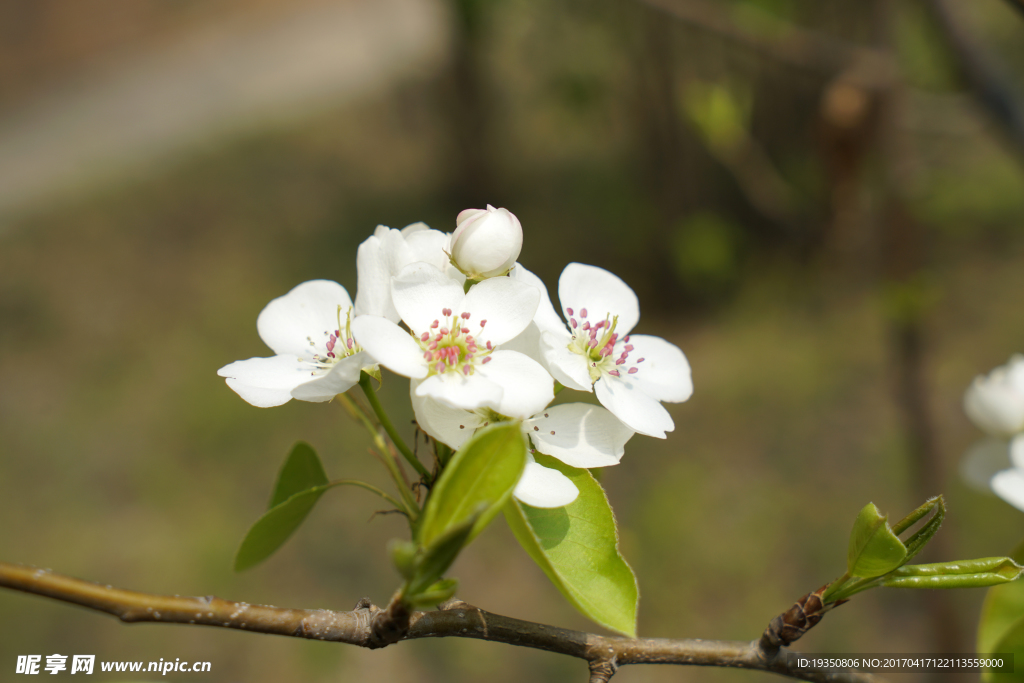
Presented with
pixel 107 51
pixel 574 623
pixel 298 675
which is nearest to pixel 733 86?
pixel 574 623

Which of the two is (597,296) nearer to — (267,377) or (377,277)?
(377,277)

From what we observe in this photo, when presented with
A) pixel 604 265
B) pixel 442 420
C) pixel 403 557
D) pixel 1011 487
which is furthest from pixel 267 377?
pixel 604 265

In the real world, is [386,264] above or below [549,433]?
above

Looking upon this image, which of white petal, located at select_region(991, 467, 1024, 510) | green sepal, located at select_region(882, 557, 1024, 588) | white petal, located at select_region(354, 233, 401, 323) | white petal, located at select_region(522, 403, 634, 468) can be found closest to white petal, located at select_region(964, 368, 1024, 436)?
white petal, located at select_region(991, 467, 1024, 510)

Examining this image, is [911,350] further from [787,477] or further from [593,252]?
[593,252]

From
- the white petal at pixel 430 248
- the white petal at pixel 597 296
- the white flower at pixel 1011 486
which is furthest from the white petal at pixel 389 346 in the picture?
the white flower at pixel 1011 486

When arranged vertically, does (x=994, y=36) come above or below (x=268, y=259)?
above

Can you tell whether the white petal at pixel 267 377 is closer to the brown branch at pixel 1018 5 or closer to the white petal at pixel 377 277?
the white petal at pixel 377 277

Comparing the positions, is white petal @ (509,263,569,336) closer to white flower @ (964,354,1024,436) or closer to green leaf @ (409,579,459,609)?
green leaf @ (409,579,459,609)
